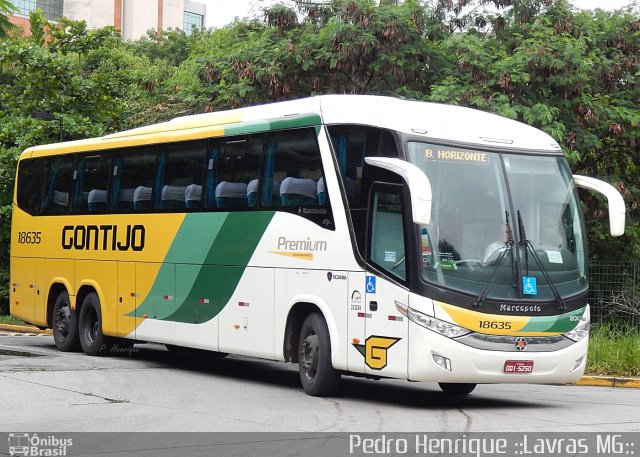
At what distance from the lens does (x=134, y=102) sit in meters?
34.0

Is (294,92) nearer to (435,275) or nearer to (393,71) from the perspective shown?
(393,71)

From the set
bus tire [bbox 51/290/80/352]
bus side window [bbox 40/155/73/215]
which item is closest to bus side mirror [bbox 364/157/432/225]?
bus tire [bbox 51/290/80/352]

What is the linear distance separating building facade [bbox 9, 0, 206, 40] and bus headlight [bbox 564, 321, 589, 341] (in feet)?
260

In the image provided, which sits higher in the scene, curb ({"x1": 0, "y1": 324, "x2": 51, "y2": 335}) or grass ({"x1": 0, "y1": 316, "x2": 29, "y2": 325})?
grass ({"x1": 0, "y1": 316, "x2": 29, "y2": 325})

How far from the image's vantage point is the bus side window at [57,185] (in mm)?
20797

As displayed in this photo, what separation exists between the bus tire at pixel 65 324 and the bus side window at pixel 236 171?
203 inches

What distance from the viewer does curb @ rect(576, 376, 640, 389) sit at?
16734 mm

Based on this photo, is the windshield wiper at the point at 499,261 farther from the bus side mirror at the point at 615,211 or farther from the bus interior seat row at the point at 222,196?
the bus interior seat row at the point at 222,196

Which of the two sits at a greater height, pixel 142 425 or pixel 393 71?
pixel 393 71

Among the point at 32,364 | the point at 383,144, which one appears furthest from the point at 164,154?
the point at 383,144

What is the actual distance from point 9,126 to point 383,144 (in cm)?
1975

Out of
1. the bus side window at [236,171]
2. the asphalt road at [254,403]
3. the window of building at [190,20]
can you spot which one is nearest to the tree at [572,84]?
the bus side window at [236,171]

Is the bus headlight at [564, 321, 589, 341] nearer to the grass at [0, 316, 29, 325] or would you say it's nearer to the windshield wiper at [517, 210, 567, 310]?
the windshield wiper at [517, 210, 567, 310]

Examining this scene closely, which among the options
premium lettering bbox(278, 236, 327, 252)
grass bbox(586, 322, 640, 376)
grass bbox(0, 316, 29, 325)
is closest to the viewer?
premium lettering bbox(278, 236, 327, 252)
